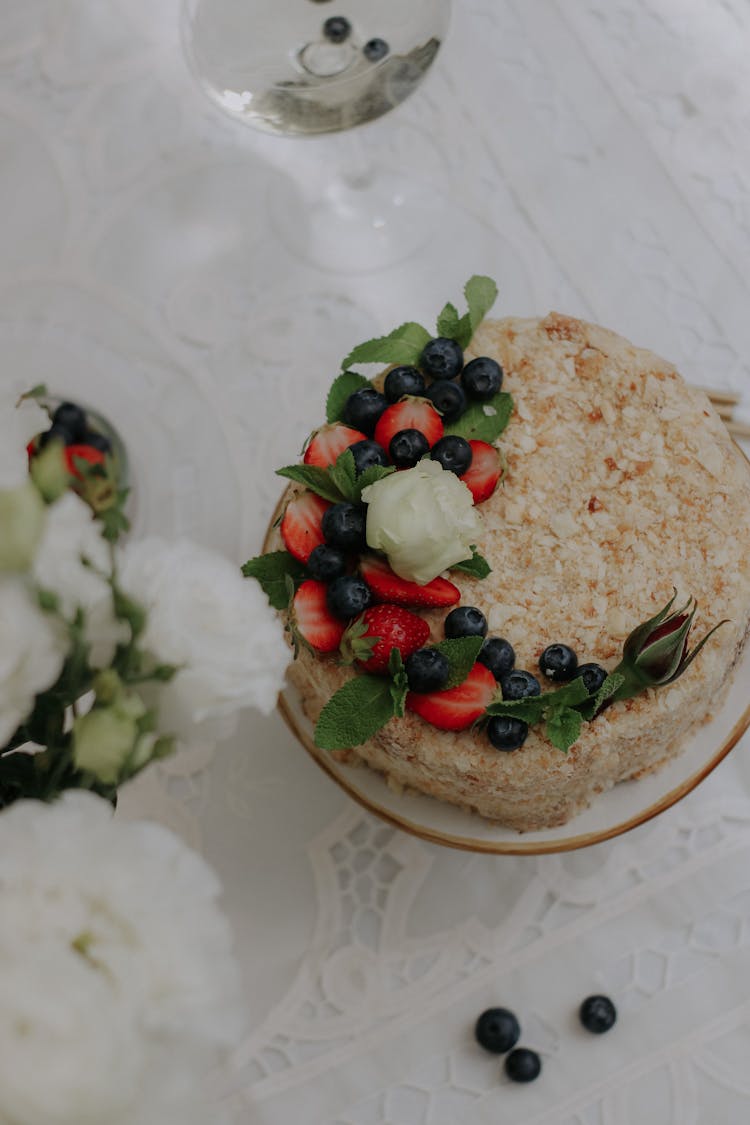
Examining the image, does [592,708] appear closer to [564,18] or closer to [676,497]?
[676,497]

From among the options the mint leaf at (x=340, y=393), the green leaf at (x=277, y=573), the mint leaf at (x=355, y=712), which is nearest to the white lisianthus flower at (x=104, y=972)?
the mint leaf at (x=355, y=712)

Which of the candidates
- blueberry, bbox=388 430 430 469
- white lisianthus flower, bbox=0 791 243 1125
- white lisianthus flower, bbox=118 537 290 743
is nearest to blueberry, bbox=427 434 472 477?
blueberry, bbox=388 430 430 469

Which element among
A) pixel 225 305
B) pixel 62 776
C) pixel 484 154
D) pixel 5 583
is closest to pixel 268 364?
pixel 225 305

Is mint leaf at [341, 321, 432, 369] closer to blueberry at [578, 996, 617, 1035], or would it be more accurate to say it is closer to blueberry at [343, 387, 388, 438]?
blueberry at [343, 387, 388, 438]

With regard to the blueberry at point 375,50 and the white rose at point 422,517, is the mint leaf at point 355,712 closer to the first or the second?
the white rose at point 422,517

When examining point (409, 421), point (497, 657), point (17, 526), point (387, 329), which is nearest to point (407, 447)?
point (409, 421)

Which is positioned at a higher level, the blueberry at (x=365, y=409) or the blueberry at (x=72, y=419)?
the blueberry at (x=365, y=409)
